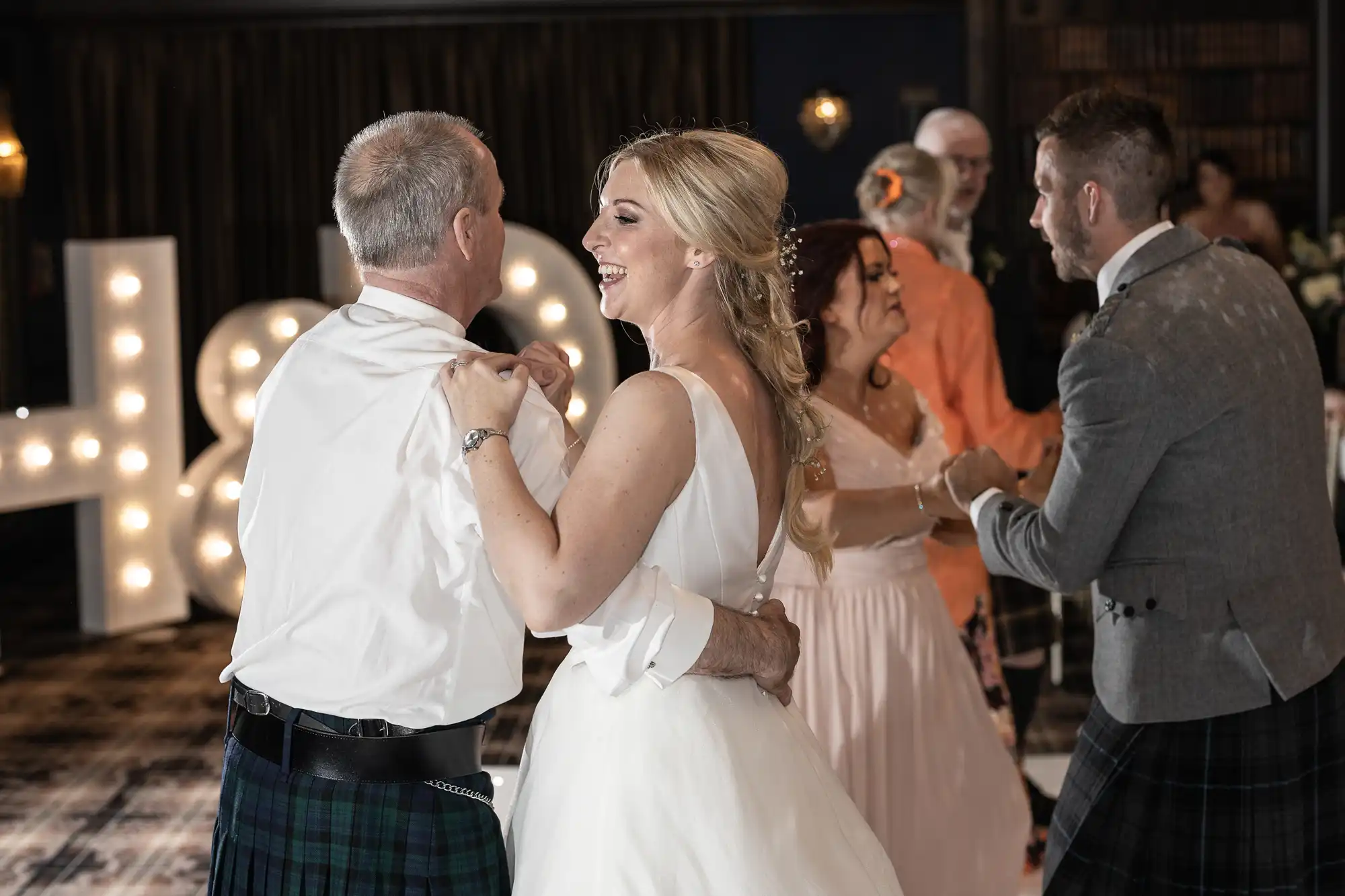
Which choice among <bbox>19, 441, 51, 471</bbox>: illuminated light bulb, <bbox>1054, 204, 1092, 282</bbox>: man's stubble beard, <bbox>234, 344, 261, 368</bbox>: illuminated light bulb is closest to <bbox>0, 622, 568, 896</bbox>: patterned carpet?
<bbox>19, 441, 51, 471</bbox>: illuminated light bulb

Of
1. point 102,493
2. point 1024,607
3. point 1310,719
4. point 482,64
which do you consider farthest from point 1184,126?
point 1310,719

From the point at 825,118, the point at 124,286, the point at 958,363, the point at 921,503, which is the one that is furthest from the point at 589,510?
the point at 825,118

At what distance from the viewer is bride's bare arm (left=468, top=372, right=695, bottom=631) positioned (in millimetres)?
1754

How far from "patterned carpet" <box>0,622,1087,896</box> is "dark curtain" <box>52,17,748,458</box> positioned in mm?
2965

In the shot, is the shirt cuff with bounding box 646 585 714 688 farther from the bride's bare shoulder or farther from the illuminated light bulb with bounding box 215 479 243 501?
the illuminated light bulb with bounding box 215 479 243 501

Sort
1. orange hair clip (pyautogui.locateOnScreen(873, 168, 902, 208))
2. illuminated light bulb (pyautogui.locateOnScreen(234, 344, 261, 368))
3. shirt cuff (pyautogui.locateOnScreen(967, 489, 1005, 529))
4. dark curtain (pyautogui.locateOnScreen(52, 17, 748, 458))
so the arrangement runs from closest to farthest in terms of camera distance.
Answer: shirt cuff (pyautogui.locateOnScreen(967, 489, 1005, 529))
orange hair clip (pyautogui.locateOnScreen(873, 168, 902, 208))
illuminated light bulb (pyautogui.locateOnScreen(234, 344, 261, 368))
dark curtain (pyautogui.locateOnScreen(52, 17, 748, 458))

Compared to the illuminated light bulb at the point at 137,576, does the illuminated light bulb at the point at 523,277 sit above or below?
above

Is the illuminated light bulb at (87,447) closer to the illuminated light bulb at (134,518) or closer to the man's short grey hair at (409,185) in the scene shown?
the illuminated light bulb at (134,518)

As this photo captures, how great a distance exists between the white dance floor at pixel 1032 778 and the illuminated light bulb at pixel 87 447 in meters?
2.28

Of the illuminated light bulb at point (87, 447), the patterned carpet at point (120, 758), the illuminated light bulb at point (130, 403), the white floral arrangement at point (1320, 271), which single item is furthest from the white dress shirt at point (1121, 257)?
the illuminated light bulb at point (130, 403)

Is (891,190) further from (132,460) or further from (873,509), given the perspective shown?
(132,460)

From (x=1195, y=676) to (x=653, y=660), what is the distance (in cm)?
95

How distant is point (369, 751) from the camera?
1944mm

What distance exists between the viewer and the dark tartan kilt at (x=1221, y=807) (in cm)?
239
